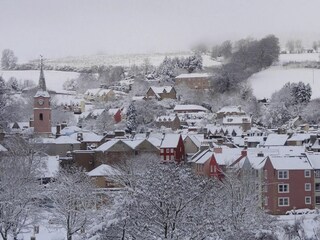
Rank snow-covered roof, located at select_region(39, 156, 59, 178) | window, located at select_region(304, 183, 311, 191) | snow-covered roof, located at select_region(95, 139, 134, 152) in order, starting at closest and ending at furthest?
window, located at select_region(304, 183, 311, 191) → snow-covered roof, located at select_region(39, 156, 59, 178) → snow-covered roof, located at select_region(95, 139, 134, 152)

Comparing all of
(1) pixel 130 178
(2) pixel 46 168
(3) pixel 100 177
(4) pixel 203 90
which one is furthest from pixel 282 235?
(4) pixel 203 90

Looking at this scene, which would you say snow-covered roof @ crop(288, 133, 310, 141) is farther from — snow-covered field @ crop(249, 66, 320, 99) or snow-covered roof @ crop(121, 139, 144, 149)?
snow-covered field @ crop(249, 66, 320, 99)

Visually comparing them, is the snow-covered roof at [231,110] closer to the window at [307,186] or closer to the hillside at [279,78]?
the hillside at [279,78]

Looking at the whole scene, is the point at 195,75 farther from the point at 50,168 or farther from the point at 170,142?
the point at 50,168

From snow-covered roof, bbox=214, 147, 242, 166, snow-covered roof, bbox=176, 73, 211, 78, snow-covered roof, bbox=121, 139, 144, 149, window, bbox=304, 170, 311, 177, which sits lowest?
window, bbox=304, 170, 311, 177

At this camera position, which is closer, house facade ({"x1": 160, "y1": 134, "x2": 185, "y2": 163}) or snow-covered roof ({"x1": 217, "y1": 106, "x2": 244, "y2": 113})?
house facade ({"x1": 160, "y1": 134, "x2": 185, "y2": 163})

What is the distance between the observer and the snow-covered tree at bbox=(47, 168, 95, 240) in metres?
39.7

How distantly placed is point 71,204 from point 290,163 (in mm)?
18369

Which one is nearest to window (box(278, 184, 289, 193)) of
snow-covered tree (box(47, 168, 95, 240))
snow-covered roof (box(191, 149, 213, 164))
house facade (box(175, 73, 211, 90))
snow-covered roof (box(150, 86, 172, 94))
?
snow-covered roof (box(191, 149, 213, 164))

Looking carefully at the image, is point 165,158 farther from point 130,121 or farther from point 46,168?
point 130,121

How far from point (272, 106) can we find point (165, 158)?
57507mm

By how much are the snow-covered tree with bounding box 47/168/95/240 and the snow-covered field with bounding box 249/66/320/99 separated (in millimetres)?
102530

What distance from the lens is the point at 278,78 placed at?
6304 inches

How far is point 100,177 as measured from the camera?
2212 inches
